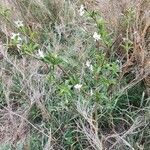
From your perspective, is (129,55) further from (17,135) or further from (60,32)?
(17,135)

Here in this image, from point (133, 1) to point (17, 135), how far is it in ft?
3.21

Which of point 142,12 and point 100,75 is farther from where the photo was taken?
point 142,12

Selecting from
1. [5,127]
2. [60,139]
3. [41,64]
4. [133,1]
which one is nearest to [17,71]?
[41,64]

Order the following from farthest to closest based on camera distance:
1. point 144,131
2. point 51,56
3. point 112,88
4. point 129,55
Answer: point 129,55
point 112,88
point 144,131
point 51,56

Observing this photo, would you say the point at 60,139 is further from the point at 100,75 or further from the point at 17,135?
the point at 100,75

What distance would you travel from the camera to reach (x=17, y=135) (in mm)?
1958

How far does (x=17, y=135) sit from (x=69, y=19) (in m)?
0.98

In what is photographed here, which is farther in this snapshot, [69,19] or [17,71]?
[69,19]

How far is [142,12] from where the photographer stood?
2.17 m

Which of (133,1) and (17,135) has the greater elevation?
(133,1)

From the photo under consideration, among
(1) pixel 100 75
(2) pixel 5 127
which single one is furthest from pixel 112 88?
(2) pixel 5 127

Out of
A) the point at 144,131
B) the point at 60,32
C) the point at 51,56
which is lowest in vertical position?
the point at 144,131

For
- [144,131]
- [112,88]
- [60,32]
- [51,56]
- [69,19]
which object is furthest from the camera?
[69,19]

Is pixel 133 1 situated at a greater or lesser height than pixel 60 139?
greater
